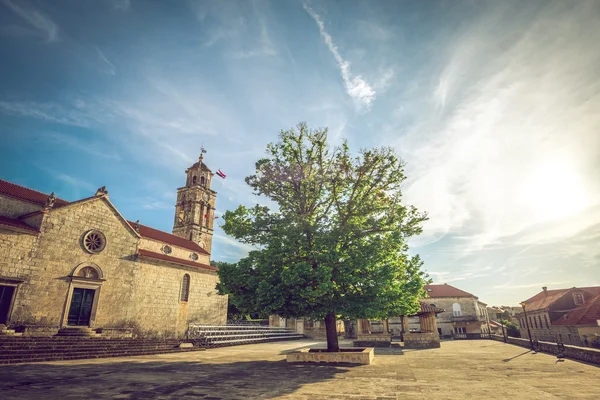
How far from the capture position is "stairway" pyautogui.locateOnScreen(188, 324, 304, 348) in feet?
76.3

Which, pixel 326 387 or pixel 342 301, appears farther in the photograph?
pixel 342 301

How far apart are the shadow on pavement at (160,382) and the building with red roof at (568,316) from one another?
28691 millimetres

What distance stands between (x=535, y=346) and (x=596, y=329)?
15.2m

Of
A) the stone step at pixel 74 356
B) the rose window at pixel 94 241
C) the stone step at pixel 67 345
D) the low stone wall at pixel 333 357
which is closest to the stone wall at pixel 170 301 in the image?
the rose window at pixel 94 241

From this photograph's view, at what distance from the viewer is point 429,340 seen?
2502cm

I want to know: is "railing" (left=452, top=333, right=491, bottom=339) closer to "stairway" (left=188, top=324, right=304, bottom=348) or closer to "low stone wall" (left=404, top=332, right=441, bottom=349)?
"low stone wall" (left=404, top=332, right=441, bottom=349)

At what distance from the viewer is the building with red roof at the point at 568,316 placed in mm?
29922

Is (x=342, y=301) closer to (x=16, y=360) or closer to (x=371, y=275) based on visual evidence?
(x=371, y=275)

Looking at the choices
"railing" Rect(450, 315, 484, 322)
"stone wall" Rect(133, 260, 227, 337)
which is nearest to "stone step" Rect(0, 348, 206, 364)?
"stone wall" Rect(133, 260, 227, 337)

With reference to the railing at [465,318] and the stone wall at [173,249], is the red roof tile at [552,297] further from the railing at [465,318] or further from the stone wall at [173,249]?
the stone wall at [173,249]

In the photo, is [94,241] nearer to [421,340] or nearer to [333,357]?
[333,357]

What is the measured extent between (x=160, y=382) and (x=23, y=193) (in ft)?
68.7

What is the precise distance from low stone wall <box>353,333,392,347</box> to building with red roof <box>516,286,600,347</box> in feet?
43.7

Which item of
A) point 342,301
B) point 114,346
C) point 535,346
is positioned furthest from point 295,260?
point 535,346
